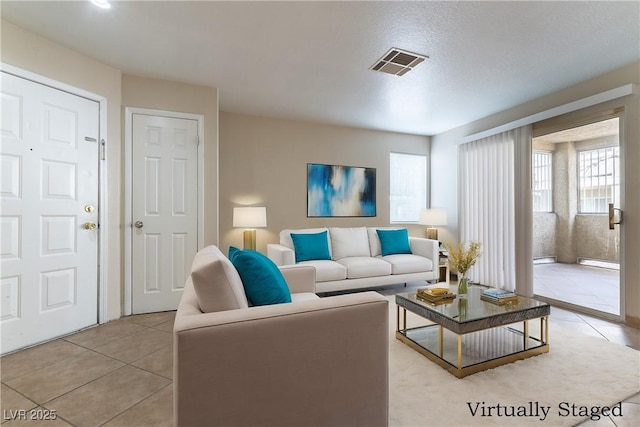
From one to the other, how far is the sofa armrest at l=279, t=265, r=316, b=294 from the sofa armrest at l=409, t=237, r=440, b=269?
2.37 m

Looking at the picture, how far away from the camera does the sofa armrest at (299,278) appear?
2.51m

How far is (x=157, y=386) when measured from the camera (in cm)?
185

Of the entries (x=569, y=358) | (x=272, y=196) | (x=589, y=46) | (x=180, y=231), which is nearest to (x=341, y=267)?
(x=272, y=196)

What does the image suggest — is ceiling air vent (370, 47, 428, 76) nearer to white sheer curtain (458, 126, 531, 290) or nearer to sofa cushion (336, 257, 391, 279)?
white sheer curtain (458, 126, 531, 290)

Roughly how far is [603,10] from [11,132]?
443 cm

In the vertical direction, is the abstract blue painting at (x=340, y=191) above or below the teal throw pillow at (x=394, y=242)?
above

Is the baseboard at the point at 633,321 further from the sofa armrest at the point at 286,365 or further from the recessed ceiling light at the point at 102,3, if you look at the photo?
the recessed ceiling light at the point at 102,3

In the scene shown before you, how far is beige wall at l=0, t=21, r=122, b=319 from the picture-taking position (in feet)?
7.73

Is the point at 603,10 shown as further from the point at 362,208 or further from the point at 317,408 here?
the point at 362,208

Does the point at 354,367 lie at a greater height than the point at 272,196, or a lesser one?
lesser

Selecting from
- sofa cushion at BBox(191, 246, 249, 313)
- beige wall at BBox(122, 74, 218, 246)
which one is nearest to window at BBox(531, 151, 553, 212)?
beige wall at BBox(122, 74, 218, 246)

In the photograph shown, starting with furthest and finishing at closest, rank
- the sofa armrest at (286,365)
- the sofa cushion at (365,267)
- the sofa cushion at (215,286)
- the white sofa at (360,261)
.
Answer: the sofa cushion at (365,267), the white sofa at (360,261), the sofa cushion at (215,286), the sofa armrest at (286,365)

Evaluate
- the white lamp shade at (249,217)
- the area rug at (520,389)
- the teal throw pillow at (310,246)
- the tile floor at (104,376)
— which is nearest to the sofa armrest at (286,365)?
the area rug at (520,389)

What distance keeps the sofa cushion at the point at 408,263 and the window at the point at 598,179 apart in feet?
6.69
